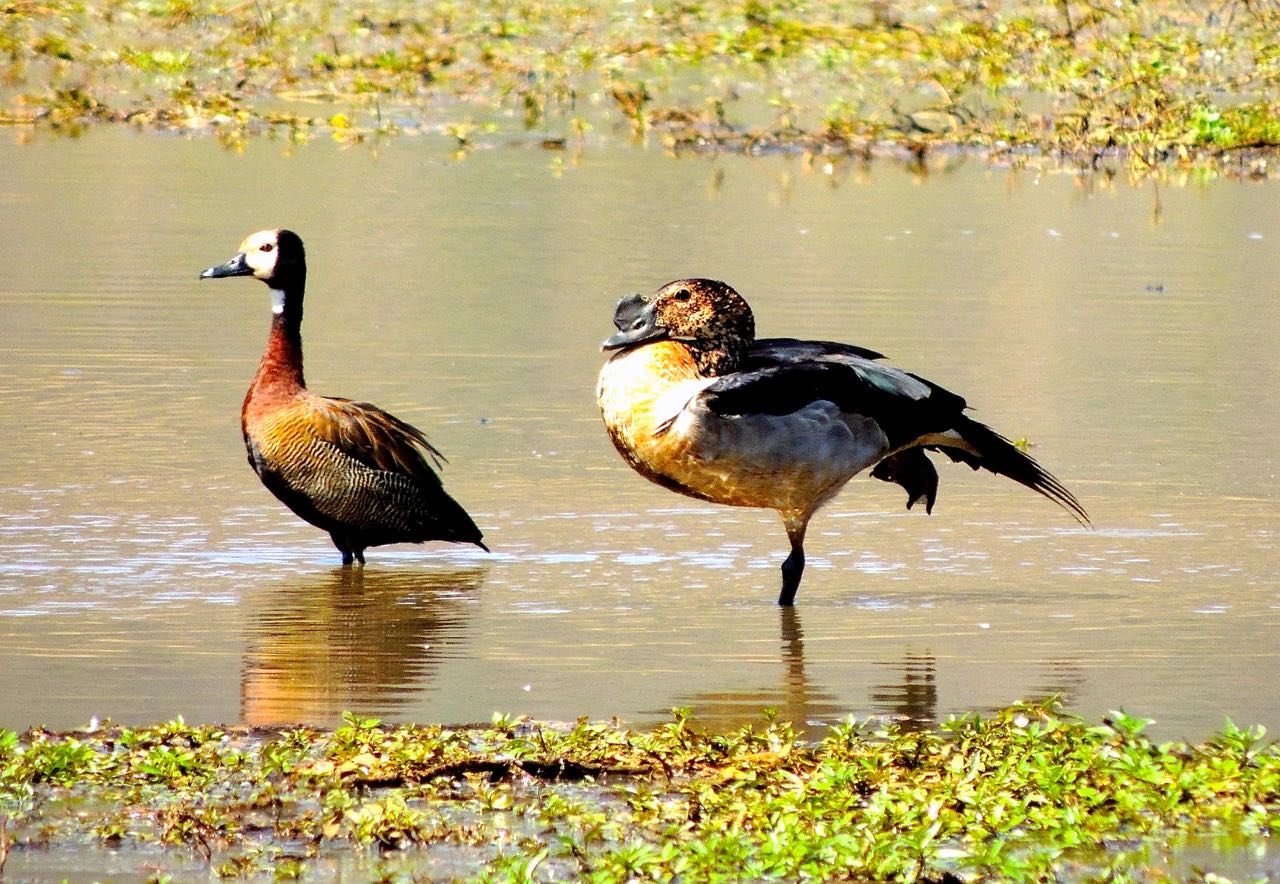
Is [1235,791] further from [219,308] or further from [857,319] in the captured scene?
[219,308]

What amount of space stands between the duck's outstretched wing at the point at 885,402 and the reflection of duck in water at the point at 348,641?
3.92 feet

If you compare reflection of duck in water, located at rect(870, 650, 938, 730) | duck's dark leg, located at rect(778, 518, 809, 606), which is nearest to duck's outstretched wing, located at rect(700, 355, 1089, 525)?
duck's dark leg, located at rect(778, 518, 809, 606)

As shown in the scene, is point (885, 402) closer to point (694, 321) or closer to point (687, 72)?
point (694, 321)

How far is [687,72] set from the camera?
83.0 feet

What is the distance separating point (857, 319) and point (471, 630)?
673 centimetres

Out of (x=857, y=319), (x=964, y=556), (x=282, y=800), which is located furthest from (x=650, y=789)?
(x=857, y=319)

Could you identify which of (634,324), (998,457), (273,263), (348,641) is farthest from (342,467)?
(998,457)

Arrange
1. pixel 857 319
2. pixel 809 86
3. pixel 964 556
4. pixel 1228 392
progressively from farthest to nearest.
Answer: pixel 809 86 → pixel 857 319 → pixel 1228 392 → pixel 964 556

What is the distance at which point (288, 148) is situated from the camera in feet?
68.7

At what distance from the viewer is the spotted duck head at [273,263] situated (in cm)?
963

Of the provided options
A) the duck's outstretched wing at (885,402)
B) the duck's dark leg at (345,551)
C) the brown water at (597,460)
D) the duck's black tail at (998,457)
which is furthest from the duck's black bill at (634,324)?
the duck's dark leg at (345,551)

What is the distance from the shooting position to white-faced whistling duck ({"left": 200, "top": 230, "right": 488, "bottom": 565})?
346 inches

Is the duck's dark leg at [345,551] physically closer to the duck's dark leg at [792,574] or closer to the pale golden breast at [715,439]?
the pale golden breast at [715,439]

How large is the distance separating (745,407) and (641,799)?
2.65 meters
